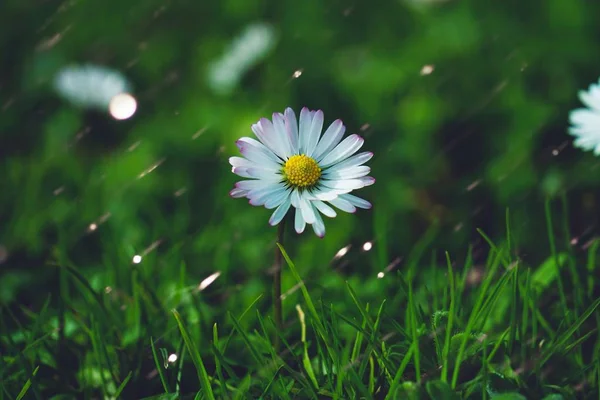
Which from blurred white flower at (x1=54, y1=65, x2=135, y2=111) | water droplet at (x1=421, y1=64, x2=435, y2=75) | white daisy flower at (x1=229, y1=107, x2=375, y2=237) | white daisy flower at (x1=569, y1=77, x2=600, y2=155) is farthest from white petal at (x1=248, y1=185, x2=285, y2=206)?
blurred white flower at (x1=54, y1=65, x2=135, y2=111)

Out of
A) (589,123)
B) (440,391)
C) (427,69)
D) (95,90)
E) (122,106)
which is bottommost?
(440,391)

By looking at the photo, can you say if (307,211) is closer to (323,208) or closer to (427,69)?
(323,208)

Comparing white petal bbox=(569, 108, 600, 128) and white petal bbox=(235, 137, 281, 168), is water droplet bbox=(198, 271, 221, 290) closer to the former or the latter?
white petal bbox=(235, 137, 281, 168)

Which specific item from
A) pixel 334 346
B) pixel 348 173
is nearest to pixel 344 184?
pixel 348 173

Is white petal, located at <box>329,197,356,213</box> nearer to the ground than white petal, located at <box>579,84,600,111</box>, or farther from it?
nearer to the ground

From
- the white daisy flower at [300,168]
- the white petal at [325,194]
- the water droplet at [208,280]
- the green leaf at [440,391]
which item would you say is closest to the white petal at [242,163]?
the white daisy flower at [300,168]

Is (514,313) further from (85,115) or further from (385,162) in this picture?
(85,115)
